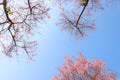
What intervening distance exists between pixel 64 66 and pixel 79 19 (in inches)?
319

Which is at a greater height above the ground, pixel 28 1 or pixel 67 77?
pixel 67 77

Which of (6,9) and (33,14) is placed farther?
(33,14)

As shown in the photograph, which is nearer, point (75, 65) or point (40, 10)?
point (40, 10)

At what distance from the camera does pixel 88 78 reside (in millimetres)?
17328

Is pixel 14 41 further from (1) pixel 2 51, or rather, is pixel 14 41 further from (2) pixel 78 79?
(2) pixel 78 79

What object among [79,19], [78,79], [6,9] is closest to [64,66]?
[78,79]

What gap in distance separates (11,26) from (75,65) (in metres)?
8.03

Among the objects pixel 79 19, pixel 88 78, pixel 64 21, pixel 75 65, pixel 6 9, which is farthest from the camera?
pixel 75 65

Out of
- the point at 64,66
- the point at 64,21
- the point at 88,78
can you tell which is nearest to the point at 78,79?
the point at 88,78

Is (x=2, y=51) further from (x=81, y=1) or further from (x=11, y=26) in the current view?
(x=81, y=1)

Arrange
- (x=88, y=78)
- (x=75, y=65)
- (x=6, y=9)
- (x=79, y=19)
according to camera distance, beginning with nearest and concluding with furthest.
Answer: (x=6, y=9) → (x=79, y=19) → (x=88, y=78) → (x=75, y=65)

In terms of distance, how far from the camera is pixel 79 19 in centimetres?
1168

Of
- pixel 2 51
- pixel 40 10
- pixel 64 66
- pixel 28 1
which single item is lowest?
pixel 2 51

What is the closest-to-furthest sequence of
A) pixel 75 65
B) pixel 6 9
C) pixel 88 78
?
pixel 6 9, pixel 88 78, pixel 75 65
